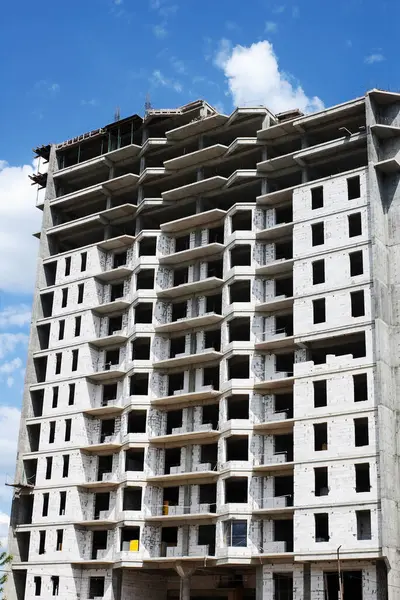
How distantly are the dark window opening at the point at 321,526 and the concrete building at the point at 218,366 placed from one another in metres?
0.23

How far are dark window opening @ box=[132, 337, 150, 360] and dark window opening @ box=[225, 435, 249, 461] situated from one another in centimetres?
1265

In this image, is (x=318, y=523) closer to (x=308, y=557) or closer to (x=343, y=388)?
(x=308, y=557)

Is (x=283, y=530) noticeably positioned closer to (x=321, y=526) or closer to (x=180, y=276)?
(x=321, y=526)

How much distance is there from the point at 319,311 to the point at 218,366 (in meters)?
11.3

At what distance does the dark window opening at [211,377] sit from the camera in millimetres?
76312

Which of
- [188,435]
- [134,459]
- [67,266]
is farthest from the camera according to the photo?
[67,266]

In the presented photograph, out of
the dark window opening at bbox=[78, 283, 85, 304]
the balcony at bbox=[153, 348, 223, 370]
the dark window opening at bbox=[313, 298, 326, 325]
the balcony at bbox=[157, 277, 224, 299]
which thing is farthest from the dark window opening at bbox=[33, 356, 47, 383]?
the dark window opening at bbox=[313, 298, 326, 325]

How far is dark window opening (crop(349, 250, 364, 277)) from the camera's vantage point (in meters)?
67.1

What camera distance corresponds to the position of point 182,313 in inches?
3196

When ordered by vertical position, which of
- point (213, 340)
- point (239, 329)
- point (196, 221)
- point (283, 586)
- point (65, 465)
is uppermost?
point (196, 221)

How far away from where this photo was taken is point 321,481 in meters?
64.2

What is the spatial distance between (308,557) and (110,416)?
25.2 meters

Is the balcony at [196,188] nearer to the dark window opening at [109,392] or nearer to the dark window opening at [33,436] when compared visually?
the dark window opening at [109,392]

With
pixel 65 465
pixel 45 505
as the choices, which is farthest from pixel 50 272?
pixel 45 505
